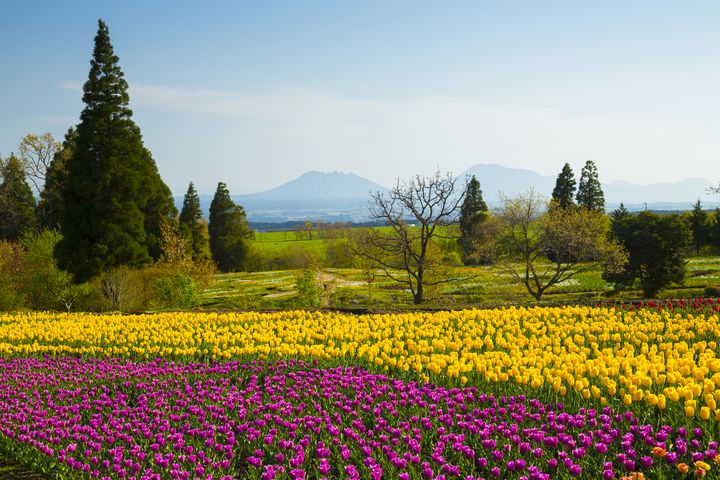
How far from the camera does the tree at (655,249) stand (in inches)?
1256

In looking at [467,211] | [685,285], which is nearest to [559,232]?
[685,285]

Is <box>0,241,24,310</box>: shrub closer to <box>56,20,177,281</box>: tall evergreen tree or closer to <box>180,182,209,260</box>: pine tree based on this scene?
<box>56,20,177,281</box>: tall evergreen tree

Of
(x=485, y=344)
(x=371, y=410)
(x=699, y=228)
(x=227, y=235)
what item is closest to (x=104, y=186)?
(x=485, y=344)

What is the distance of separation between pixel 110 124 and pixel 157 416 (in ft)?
104

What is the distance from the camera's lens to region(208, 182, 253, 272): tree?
71.7m

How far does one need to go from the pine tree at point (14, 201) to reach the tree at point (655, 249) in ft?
178

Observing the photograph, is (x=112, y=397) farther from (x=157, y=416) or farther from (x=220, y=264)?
(x=220, y=264)

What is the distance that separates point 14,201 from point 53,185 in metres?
6.56

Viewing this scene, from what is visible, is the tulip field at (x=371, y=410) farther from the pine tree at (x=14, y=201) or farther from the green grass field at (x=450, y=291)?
the pine tree at (x=14, y=201)

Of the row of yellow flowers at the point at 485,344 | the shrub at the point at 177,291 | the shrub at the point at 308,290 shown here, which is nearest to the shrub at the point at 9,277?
the shrub at the point at 177,291

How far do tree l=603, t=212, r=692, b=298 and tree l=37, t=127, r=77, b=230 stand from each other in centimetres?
4541

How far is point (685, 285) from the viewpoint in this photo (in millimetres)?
36969

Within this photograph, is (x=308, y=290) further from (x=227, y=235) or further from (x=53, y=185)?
(x=227, y=235)

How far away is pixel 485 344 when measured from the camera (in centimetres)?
1208
